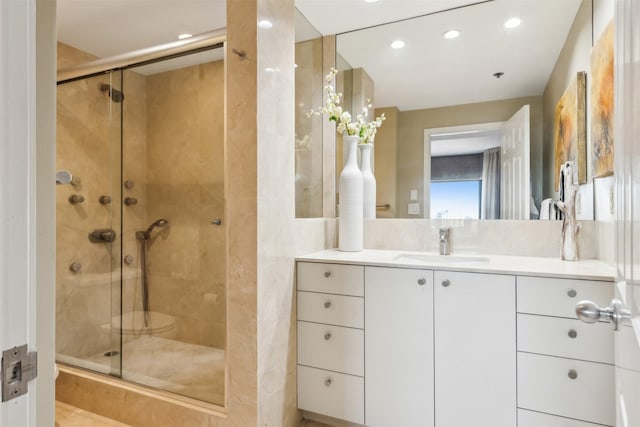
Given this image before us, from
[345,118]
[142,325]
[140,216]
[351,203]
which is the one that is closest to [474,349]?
[351,203]

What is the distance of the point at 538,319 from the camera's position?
148cm

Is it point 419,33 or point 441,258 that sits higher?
point 419,33

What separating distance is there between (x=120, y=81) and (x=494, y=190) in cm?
249

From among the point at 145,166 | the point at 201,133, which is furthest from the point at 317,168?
the point at 145,166

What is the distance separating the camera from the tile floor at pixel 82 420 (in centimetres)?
193

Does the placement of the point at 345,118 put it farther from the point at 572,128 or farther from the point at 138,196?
the point at 138,196

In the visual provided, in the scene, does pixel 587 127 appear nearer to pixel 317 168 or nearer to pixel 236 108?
pixel 317 168

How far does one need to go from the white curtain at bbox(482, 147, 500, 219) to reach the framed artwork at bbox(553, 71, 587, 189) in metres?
0.29

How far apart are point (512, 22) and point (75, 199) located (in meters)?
2.98

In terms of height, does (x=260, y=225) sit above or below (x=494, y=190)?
below

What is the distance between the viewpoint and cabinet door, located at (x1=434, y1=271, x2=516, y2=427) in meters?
1.53

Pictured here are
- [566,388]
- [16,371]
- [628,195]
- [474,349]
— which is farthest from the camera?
[474,349]

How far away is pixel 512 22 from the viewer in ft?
6.67

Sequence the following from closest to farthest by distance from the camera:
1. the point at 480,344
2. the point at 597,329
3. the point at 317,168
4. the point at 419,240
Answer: the point at 597,329 → the point at 480,344 → the point at 419,240 → the point at 317,168
